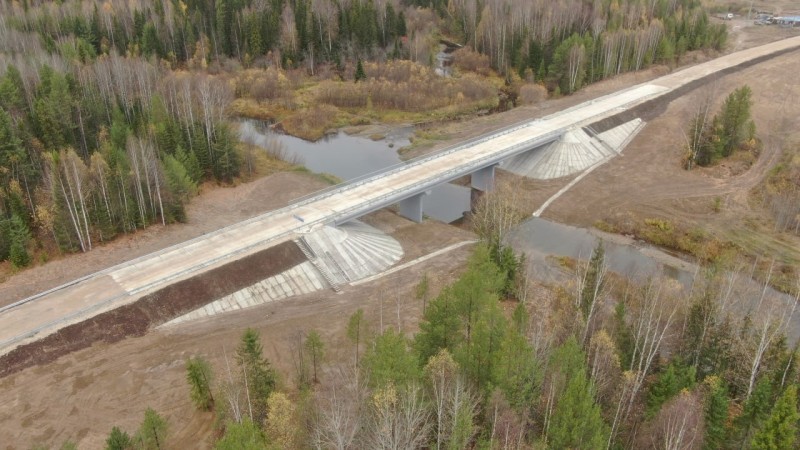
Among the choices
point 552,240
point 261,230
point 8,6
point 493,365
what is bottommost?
point 552,240

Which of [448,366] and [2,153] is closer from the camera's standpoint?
[448,366]

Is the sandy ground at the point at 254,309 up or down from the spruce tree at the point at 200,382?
down

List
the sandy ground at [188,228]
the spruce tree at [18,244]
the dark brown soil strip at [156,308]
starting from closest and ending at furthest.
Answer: the dark brown soil strip at [156,308], the sandy ground at [188,228], the spruce tree at [18,244]

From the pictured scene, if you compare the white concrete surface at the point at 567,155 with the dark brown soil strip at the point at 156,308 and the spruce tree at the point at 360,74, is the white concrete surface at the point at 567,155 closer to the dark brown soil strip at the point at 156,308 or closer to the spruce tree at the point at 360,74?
the dark brown soil strip at the point at 156,308

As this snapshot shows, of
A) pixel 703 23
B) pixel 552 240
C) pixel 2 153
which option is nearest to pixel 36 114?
pixel 2 153

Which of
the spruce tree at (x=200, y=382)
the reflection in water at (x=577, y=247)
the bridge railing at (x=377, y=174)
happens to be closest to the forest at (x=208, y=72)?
the bridge railing at (x=377, y=174)

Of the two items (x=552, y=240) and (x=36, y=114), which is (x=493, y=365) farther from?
(x=36, y=114)

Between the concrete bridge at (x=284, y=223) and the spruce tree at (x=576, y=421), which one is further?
the concrete bridge at (x=284, y=223)

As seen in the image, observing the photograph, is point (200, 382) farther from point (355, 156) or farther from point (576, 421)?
point (355, 156)

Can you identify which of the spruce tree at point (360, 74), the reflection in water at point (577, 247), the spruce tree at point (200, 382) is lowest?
the reflection in water at point (577, 247)
